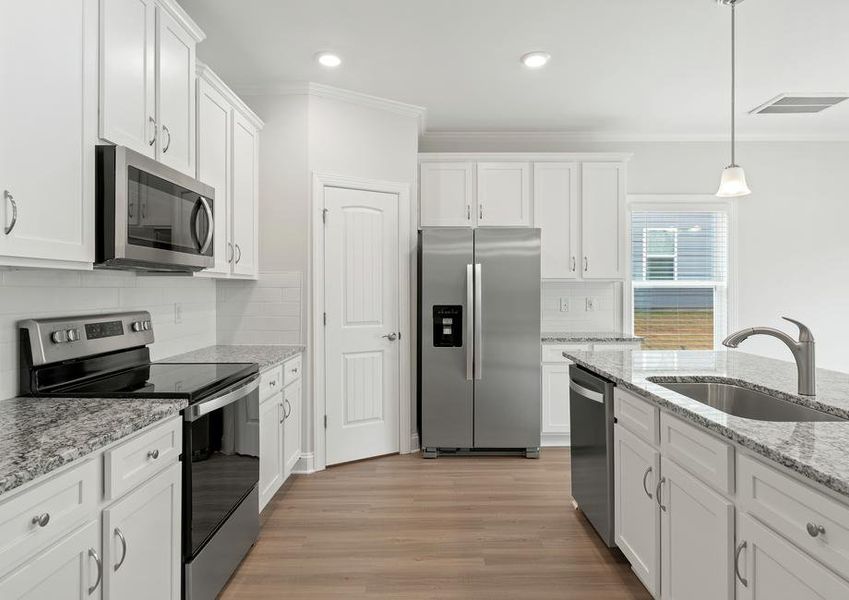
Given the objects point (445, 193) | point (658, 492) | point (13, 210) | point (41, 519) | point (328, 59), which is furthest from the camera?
point (445, 193)

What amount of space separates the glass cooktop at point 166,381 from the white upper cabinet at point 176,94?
3.01 ft

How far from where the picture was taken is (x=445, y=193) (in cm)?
436

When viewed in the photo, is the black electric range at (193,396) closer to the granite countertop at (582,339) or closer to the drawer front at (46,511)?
the drawer front at (46,511)

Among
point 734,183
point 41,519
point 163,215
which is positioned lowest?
point 41,519

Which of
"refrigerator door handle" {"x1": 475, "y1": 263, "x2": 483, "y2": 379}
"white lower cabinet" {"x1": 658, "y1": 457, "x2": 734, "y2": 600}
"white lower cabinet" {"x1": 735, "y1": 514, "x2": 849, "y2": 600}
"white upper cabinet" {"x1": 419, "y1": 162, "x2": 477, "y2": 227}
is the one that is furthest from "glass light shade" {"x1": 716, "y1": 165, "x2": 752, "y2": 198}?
"white upper cabinet" {"x1": 419, "y1": 162, "x2": 477, "y2": 227}

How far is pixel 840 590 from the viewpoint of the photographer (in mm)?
1019

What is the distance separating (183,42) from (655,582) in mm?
2995

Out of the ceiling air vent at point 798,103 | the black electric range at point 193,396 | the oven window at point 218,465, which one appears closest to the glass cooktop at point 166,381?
the black electric range at point 193,396

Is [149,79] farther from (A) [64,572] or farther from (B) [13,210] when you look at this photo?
(A) [64,572]

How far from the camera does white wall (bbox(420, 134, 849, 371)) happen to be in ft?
15.6

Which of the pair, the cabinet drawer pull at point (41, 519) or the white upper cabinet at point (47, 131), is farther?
the white upper cabinet at point (47, 131)

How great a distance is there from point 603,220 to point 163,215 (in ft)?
11.6

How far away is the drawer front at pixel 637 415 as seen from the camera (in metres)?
1.91

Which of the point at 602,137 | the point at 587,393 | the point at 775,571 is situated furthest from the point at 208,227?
the point at 602,137
